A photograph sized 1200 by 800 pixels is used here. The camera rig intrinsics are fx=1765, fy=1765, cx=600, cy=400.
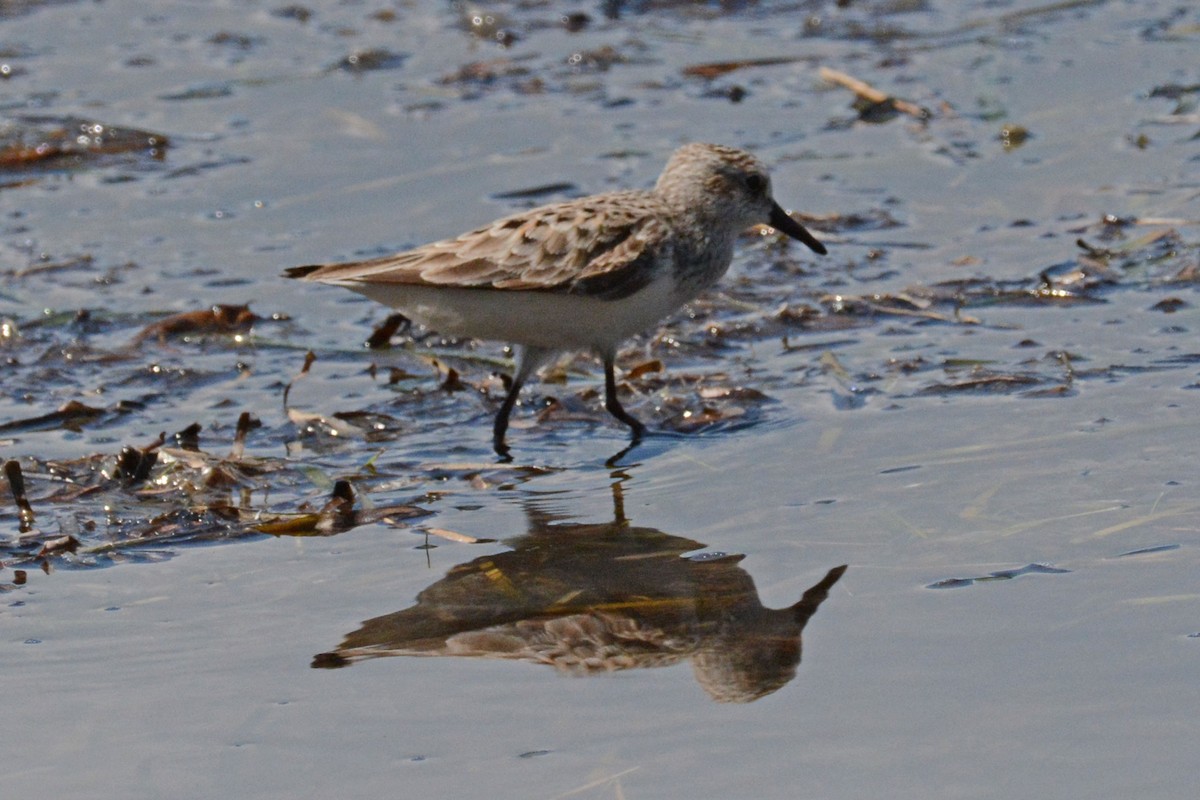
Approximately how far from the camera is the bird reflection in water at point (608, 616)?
432 cm

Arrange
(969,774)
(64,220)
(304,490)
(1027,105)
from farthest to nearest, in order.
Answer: (1027,105)
(64,220)
(304,490)
(969,774)

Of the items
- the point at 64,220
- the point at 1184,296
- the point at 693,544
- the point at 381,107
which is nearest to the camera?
the point at 693,544

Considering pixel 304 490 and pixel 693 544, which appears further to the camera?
pixel 304 490

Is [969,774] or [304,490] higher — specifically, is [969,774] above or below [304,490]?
above

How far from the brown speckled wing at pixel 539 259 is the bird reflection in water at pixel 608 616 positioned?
1.29m

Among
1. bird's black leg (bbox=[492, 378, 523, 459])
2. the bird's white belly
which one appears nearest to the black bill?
the bird's white belly

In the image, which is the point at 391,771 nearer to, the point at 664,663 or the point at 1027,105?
the point at 664,663

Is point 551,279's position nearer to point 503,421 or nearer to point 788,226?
point 503,421

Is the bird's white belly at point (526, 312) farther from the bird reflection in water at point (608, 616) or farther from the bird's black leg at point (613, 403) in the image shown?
the bird reflection in water at point (608, 616)

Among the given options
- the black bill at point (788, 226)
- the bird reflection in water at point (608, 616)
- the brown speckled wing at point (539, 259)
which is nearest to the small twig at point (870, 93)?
the black bill at point (788, 226)

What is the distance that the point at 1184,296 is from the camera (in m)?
7.29

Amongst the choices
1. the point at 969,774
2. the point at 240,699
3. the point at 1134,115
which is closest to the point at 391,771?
the point at 240,699

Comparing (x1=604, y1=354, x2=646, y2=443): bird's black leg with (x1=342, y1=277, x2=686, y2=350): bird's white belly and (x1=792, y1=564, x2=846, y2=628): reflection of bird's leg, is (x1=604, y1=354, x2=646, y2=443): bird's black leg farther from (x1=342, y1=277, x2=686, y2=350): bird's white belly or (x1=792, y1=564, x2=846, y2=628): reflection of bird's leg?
(x1=792, y1=564, x2=846, y2=628): reflection of bird's leg

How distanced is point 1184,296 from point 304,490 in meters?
3.74
